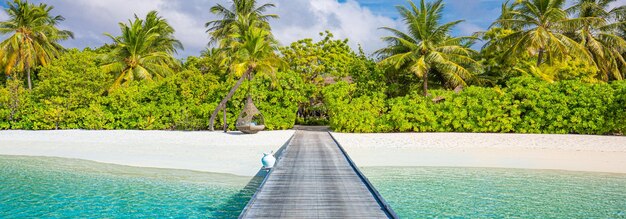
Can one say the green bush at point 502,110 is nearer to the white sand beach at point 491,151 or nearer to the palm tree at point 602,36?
the white sand beach at point 491,151

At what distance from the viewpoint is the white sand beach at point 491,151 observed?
1009cm

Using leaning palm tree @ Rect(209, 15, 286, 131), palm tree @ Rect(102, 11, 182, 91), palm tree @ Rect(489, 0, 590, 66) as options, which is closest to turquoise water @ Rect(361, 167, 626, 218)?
leaning palm tree @ Rect(209, 15, 286, 131)

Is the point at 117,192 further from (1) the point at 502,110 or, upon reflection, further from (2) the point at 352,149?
(1) the point at 502,110

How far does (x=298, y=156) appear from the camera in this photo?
30.9 feet

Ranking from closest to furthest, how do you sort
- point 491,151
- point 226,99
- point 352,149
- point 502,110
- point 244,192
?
point 244,192 → point 491,151 → point 352,149 → point 502,110 → point 226,99

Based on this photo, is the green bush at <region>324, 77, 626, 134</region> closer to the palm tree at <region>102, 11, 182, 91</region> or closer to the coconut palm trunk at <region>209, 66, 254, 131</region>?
the coconut palm trunk at <region>209, 66, 254, 131</region>

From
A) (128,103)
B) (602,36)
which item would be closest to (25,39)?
(128,103)

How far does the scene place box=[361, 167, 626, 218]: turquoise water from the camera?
6000mm

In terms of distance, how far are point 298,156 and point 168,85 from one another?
12149mm

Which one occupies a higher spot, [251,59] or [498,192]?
[251,59]

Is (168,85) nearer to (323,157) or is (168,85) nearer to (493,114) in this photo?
(323,157)

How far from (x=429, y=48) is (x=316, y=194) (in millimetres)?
16262

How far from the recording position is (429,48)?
2012 centimetres

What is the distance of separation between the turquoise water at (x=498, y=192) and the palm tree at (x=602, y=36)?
1502 cm
